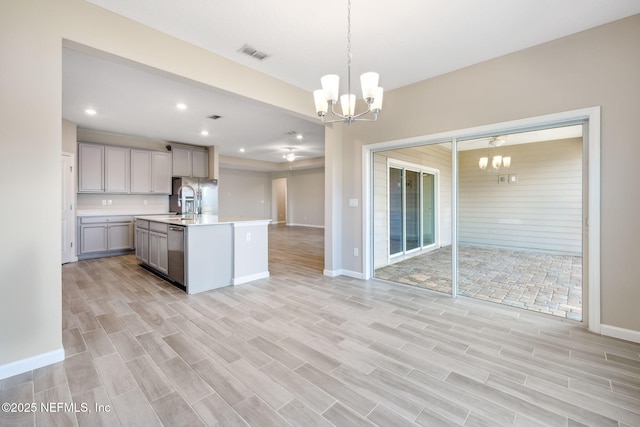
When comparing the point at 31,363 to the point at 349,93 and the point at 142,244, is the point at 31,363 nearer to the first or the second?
the point at 349,93

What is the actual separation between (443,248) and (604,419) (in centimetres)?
339

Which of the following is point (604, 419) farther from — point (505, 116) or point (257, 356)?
point (505, 116)

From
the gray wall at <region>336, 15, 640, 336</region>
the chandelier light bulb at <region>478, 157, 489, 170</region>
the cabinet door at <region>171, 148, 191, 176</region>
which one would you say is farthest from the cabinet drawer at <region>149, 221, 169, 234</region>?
the chandelier light bulb at <region>478, 157, 489, 170</region>

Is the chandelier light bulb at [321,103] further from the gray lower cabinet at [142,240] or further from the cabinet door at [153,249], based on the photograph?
the gray lower cabinet at [142,240]

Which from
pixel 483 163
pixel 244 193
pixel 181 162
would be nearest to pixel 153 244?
pixel 181 162

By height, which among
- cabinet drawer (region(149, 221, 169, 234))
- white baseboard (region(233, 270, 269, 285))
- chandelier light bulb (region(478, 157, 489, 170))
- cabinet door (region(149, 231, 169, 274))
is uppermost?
chandelier light bulb (region(478, 157, 489, 170))

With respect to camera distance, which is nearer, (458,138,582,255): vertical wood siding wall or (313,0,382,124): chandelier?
(313,0,382,124): chandelier

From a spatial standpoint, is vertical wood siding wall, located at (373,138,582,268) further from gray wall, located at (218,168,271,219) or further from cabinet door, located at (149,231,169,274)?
gray wall, located at (218,168,271,219)

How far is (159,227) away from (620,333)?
18.5 ft

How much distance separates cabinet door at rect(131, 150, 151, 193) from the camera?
6543 millimetres

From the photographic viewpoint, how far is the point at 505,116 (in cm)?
306

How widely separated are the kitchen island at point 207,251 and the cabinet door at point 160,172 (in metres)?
2.58

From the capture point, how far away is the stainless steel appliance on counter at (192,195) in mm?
6926

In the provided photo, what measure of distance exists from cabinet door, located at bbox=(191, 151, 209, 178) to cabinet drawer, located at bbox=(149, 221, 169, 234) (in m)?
3.17
